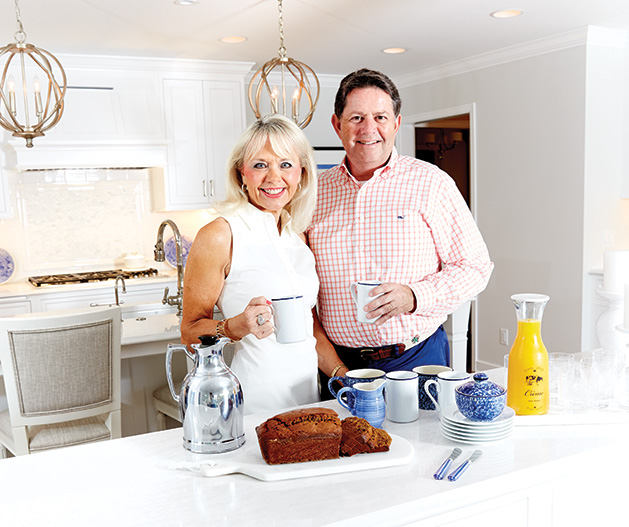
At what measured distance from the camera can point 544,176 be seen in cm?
457

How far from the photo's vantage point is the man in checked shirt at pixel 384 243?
6.54 ft

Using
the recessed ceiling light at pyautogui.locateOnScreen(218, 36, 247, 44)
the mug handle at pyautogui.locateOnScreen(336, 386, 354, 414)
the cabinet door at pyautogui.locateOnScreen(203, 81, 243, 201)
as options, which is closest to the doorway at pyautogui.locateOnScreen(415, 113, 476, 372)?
the cabinet door at pyautogui.locateOnScreen(203, 81, 243, 201)

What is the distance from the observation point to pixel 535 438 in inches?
56.6

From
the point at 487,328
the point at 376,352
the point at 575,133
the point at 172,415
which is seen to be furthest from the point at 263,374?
the point at 487,328

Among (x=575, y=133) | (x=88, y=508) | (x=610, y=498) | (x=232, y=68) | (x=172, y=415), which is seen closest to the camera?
(x=88, y=508)

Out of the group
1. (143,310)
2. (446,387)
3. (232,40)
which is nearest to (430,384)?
(446,387)

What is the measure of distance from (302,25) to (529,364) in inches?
119

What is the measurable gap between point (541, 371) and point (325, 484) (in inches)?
24.2

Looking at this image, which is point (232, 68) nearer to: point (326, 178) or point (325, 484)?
point (326, 178)

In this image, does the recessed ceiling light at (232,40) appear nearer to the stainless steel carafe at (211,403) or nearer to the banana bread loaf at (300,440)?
the stainless steel carafe at (211,403)

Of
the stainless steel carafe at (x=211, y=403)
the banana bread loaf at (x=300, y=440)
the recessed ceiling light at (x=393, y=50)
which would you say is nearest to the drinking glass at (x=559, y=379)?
the banana bread loaf at (x=300, y=440)

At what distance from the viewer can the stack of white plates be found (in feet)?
4.55

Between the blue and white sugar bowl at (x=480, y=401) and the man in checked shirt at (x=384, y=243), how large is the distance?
22.7 inches

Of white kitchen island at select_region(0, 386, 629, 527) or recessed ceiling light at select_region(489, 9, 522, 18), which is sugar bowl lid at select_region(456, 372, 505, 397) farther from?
recessed ceiling light at select_region(489, 9, 522, 18)
